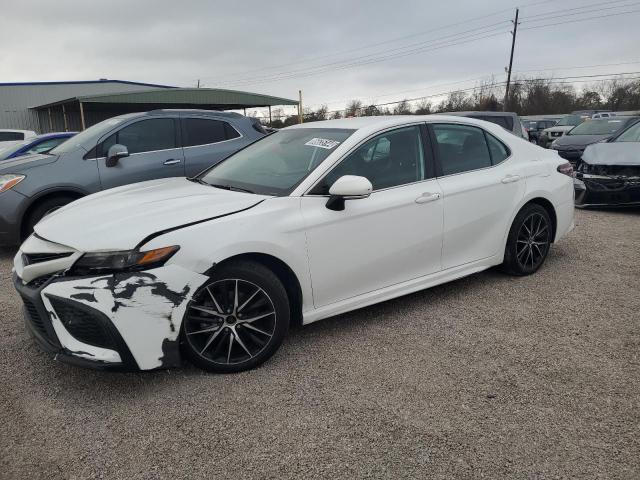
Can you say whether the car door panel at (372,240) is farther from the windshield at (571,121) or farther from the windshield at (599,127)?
the windshield at (571,121)

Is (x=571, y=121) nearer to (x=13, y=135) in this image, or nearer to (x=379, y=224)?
(x=13, y=135)

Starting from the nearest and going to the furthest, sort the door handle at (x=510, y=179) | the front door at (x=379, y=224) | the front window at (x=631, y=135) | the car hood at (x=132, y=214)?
the car hood at (x=132, y=214)
the front door at (x=379, y=224)
the door handle at (x=510, y=179)
the front window at (x=631, y=135)

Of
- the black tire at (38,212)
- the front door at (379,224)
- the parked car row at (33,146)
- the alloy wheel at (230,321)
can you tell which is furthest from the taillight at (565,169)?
the parked car row at (33,146)

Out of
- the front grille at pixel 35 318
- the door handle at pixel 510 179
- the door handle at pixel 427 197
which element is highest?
the door handle at pixel 510 179

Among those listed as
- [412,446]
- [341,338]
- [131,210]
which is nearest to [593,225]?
[341,338]

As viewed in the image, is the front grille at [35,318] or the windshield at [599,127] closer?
the front grille at [35,318]

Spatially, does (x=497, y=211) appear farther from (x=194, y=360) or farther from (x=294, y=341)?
(x=194, y=360)

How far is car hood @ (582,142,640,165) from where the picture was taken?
25.1 feet

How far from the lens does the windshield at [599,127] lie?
12.6 metres

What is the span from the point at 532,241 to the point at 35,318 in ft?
13.4

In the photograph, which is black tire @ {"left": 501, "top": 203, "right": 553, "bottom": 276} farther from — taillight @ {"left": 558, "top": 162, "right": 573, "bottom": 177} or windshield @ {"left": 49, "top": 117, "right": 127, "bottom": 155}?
windshield @ {"left": 49, "top": 117, "right": 127, "bottom": 155}

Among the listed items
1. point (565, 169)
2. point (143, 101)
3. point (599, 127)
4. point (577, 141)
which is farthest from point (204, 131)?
point (143, 101)

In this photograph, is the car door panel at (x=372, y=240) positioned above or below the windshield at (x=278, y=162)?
below

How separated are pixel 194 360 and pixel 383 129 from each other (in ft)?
7.09
